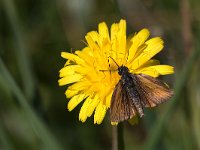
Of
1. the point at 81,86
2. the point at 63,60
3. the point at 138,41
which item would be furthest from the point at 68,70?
the point at 63,60

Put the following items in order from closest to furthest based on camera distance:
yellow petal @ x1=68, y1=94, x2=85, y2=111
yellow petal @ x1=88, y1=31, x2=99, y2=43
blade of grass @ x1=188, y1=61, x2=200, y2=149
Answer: yellow petal @ x1=68, y1=94, x2=85, y2=111, yellow petal @ x1=88, y1=31, x2=99, y2=43, blade of grass @ x1=188, y1=61, x2=200, y2=149

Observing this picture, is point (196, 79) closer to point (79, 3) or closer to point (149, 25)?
point (149, 25)

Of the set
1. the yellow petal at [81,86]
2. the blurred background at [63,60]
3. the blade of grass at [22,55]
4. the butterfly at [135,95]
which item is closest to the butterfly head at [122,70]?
the butterfly at [135,95]

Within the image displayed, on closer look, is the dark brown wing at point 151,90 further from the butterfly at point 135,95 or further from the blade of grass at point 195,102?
the blade of grass at point 195,102

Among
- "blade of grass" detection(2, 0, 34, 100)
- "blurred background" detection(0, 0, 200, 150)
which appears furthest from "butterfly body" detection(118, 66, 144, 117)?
"blade of grass" detection(2, 0, 34, 100)

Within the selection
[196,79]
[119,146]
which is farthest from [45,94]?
[119,146]

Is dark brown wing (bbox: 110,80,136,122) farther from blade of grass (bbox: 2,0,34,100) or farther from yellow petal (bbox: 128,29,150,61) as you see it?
blade of grass (bbox: 2,0,34,100)

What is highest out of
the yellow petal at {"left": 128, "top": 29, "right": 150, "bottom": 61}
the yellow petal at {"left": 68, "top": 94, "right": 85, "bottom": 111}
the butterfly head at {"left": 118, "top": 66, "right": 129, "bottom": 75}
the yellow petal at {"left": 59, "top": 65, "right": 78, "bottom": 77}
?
the yellow petal at {"left": 128, "top": 29, "right": 150, "bottom": 61}

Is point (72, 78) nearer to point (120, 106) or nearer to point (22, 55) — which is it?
point (120, 106)
